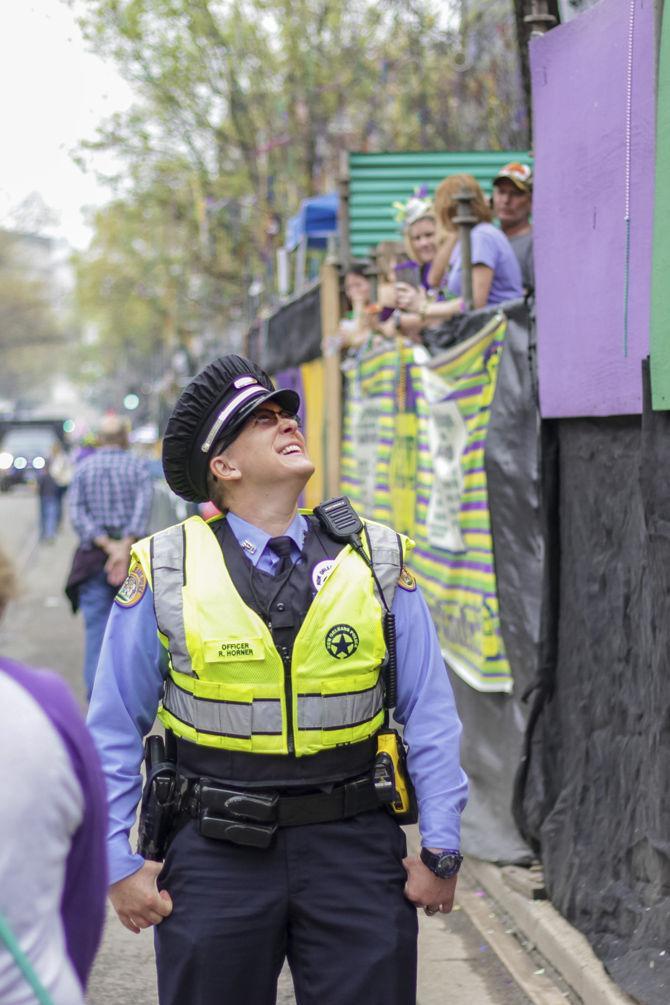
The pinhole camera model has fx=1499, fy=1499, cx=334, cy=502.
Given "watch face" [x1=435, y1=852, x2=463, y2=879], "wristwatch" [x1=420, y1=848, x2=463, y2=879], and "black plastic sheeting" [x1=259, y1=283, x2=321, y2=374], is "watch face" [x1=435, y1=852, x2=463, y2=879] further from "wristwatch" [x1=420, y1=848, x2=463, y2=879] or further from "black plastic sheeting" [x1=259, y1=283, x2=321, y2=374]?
"black plastic sheeting" [x1=259, y1=283, x2=321, y2=374]

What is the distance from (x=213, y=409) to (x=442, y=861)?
113cm

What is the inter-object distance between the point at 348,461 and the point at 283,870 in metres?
7.32

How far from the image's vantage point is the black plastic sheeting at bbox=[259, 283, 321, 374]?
40.6 ft

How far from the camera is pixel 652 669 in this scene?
172 inches

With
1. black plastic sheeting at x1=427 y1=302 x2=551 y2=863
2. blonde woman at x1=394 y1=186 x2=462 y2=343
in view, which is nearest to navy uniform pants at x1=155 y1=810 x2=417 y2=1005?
black plastic sheeting at x1=427 y1=302 x2=551 y2=863

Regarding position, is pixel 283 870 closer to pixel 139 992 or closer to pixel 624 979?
pixel 624 979

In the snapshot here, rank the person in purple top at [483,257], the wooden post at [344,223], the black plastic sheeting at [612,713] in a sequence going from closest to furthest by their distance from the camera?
1. the black plastic sheeting at [612,713]
2. the person in purple top at [483,257]
3. the wooden post at [344,223]

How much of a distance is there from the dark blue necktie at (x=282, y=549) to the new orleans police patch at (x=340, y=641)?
0.23 meters

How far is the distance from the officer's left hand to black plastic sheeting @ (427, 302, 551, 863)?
236cm

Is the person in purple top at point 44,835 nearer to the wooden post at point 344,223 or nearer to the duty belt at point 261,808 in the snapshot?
the duty belt at point 261,808

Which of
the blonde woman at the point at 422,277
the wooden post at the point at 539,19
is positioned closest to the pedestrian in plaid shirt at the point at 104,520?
the blonde woman at the point at 422,277

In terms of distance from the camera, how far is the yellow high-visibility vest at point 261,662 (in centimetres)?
317

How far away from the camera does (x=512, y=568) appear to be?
6.00m

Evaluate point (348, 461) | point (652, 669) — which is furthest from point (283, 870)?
point (348, 461)
